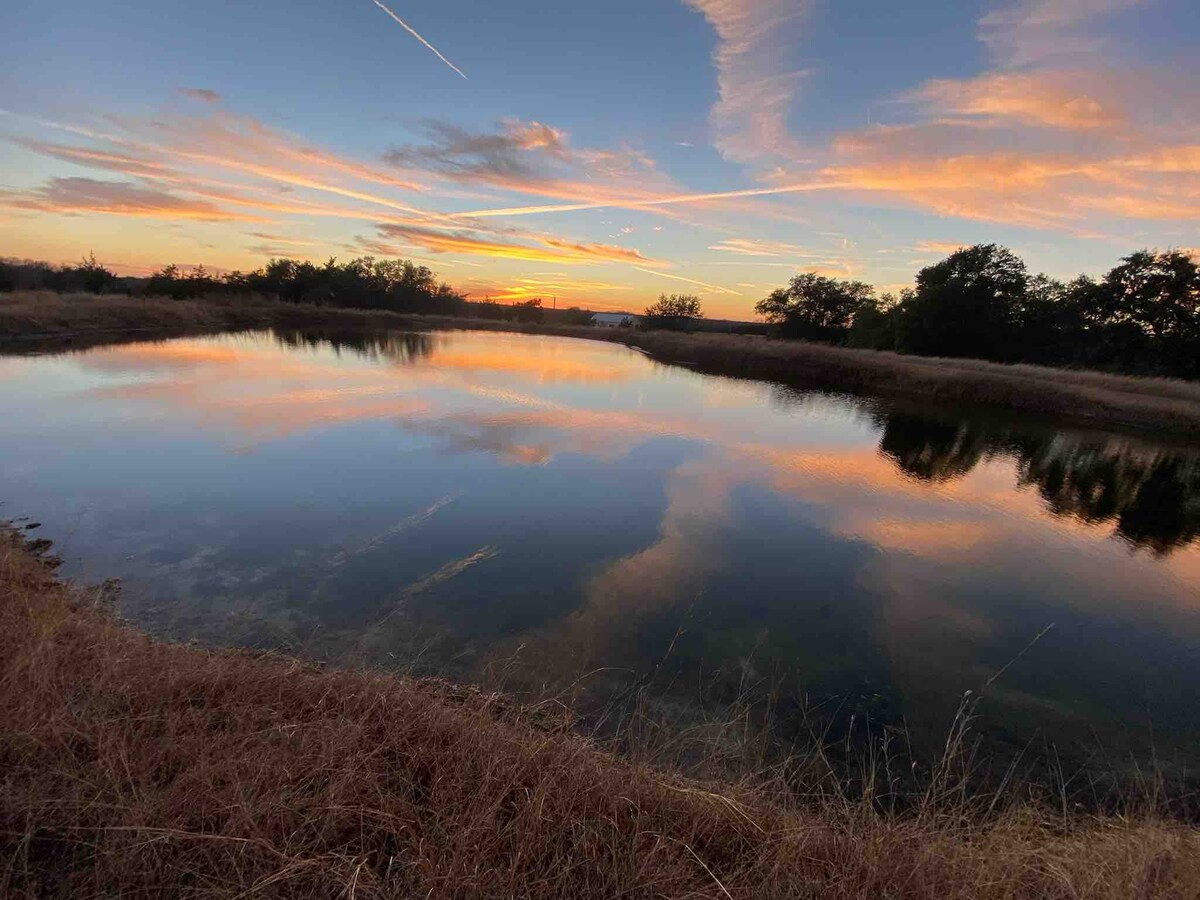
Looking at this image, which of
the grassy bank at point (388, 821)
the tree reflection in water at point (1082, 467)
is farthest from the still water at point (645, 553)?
the grassy bank at point (388, 821)

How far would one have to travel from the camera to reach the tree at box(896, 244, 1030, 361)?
45.3 meters

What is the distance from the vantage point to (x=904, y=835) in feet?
9.01

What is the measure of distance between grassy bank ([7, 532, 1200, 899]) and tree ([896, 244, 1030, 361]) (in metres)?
51.7

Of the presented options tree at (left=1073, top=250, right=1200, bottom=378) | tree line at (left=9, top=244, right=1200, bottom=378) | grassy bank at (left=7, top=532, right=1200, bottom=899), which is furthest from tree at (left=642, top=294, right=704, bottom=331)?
grassy bank at (left=7, top=532, right=1200, bottom=899)

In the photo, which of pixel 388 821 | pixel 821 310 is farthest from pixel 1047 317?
pixel 388 821

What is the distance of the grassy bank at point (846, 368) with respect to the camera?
26041mm

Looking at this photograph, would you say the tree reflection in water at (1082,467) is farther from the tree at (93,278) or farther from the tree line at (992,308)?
the tree at (93,278)

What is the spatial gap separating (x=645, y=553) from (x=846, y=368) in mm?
34795

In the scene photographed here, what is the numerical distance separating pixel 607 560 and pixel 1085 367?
52102 millimetres

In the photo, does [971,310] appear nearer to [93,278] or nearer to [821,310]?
[821,310]

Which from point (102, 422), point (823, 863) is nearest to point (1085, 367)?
point (823, 863)

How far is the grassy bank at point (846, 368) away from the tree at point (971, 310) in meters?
7.34

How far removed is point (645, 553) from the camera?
832 cm

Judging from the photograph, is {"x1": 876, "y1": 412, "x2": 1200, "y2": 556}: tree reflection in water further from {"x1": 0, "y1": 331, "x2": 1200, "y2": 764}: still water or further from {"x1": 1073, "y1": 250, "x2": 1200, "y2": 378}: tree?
{"x1": 1073, "y1": 250, "x2": 1200, "y2": 378}: tree
